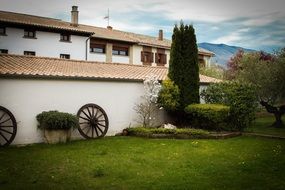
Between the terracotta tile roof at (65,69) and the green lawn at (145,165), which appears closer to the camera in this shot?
the green lawn at (145,165)

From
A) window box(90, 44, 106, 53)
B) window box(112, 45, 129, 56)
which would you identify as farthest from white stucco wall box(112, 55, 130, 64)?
window box(90, 44, 106, 53)

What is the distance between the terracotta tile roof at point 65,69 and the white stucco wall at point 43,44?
15.0 metres

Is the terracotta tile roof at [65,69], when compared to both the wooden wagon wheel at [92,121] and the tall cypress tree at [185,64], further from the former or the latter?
the wooden wagon wheel at [92,121]

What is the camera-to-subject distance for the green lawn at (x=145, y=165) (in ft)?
28.4

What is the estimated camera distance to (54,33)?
3512 centimetres

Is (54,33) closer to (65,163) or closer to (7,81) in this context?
(7,81)

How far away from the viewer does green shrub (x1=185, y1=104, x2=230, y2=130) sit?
17594 millimetres

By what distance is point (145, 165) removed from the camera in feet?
35.0

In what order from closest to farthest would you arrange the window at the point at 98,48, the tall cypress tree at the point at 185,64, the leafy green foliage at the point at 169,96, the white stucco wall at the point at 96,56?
1. the leafy green foliage at the point at 169,96
2. the tall cypress tree at the point at 185,64
3. the white stucco wall at the point at 96,56
4. the window at the point at 98,48

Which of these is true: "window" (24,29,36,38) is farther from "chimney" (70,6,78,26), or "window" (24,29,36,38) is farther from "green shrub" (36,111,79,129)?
"green shrub" (36,111,79,129)

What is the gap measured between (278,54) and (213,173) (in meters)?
20.1

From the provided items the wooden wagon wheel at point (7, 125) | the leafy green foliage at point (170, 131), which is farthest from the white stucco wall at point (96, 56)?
the wooden wagon wheel at point (7, 125)

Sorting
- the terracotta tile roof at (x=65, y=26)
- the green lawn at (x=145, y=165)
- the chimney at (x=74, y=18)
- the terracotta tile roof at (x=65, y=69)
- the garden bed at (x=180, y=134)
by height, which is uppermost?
the chimney at (x=74, y=18)

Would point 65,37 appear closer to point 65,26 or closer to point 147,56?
point 65,26
